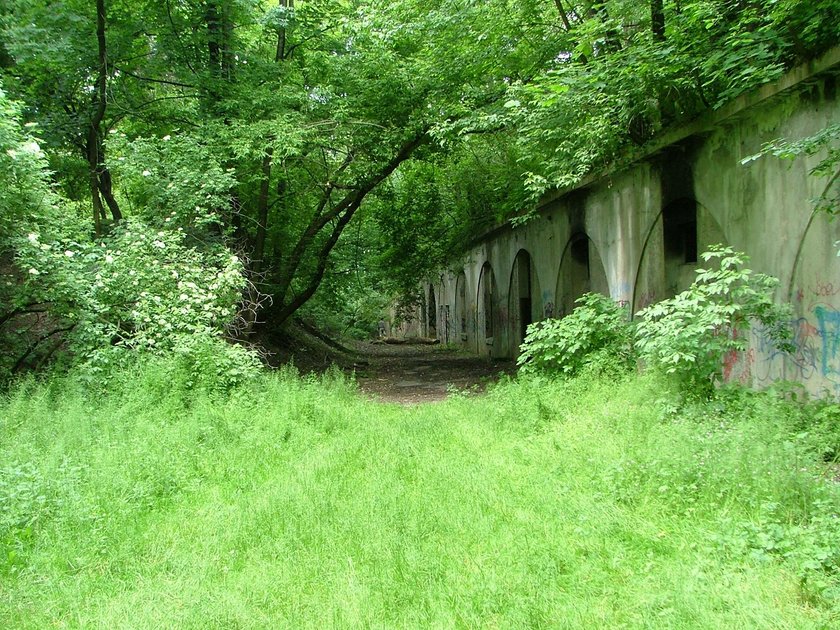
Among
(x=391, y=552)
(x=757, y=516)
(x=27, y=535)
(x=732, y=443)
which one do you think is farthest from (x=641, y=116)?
(x=27, y=535)

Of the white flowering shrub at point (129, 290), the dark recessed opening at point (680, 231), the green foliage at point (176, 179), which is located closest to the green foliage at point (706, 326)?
the dark recessed opening at point (680, 231)

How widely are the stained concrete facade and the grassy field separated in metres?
1.28

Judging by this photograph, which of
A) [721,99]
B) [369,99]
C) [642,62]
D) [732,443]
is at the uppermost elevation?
[369,99]

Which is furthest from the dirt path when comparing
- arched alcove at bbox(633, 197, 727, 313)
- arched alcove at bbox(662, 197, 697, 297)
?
arched alcove at bbox(662, 197, 697, 297)

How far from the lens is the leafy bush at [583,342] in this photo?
30.7ft

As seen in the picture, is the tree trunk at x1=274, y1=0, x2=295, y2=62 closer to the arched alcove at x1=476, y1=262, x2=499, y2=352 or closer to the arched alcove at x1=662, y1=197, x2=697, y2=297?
the arched alcove at x1=662, y1=197, x2=697, y2=297

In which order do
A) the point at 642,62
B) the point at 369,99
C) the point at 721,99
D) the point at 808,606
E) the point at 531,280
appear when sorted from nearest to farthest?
the point at 808,606 → the point at 721,99 → the point at 642,62 → the point at 369,99 → the point at 531,280

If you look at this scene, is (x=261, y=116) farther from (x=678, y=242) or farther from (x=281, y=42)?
(x=678, y=242)

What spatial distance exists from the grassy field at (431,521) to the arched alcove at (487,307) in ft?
44.1

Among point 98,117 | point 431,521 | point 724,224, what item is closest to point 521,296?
point 724,224

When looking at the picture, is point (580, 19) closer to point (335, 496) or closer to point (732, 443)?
point (732, 443)

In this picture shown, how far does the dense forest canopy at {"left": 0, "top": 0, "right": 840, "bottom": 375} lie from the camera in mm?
8391

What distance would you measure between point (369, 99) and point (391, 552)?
36.1 ft

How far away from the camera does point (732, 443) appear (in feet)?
15.8
